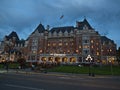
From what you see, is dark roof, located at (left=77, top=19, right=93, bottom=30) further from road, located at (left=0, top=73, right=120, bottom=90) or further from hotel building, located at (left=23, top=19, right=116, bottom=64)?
road, located at (left=0, top=73, right=120, bottom=90)

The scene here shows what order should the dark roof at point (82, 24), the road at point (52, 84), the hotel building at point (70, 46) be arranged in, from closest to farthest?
the road at point (52, 84), the hotel building at point (70, 46), the dark roof at point (82, 24)

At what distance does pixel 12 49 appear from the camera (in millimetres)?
97750

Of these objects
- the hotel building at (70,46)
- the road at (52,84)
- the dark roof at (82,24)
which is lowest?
the road at (52,84)

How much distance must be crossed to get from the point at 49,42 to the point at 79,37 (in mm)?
16268

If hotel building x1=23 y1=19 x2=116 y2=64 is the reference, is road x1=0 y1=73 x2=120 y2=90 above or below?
below

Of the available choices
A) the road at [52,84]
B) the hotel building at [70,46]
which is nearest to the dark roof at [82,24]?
the hotel building at [70,46]

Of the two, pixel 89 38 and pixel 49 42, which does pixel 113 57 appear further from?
pixel 49 42

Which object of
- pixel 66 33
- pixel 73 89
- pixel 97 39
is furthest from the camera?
pixel 66 33

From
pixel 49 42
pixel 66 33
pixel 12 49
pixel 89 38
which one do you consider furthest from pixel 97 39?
pixel 12 49

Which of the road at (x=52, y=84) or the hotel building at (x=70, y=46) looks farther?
the hotel building at (x=70, y=46)

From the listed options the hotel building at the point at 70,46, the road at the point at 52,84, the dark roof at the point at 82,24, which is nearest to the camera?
the road at the point at 52,84

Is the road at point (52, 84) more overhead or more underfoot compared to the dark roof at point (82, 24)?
more underfoot

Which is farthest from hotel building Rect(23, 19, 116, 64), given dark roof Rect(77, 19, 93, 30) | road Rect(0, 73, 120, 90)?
road Rect(0, 73, 120, 90)

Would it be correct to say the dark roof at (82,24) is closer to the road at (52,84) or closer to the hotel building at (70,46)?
the hotel building at (70,46)
